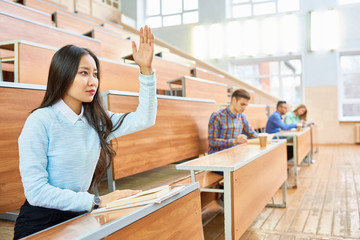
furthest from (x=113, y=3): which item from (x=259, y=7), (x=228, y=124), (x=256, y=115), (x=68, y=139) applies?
(x=68, y=139)

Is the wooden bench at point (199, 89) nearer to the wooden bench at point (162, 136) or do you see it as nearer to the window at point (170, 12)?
the wooden bench at point (162, 136)

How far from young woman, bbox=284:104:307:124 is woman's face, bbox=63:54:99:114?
14.1ft

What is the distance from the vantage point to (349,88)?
7.84m

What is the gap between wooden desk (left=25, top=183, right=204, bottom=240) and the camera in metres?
0.73

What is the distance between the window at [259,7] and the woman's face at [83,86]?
760 centimetres

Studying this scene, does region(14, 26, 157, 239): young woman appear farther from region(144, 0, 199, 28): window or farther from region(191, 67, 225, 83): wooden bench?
region(144, 0, 199, 28): window

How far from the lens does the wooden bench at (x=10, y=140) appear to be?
1303 mm

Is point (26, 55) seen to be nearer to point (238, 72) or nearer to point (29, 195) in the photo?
point (29, 195)

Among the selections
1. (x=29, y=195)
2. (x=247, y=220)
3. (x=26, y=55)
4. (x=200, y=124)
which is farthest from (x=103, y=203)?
(x=200, y=124)

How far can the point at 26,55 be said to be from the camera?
182 centimetres

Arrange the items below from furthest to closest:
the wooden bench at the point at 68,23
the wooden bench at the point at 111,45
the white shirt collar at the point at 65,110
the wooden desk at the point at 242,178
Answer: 1. the wooden bench at the point at 68,23
2. the wooden bench at the point at 111,45
3. the wooden desk at the point at 242,178
4. the white shirt collar at the point at 65,110

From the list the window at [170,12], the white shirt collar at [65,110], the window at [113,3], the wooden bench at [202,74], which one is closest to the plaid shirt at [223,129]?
the wooden bench at [202,74]

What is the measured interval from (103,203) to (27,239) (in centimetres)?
25

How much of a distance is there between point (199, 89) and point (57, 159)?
2508 mm
